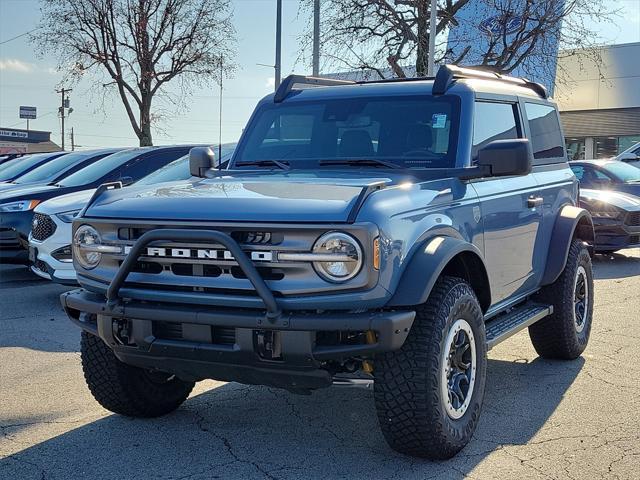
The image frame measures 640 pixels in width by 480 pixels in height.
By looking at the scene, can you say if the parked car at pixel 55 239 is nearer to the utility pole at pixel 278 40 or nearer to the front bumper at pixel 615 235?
the front bumper at pixel 615 235

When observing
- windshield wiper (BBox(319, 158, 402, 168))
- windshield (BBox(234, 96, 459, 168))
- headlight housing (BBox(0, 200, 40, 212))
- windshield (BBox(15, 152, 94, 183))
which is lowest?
headlight housing (BBox(0, 200, 40, 212))

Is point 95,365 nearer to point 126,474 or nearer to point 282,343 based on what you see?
point 126,474

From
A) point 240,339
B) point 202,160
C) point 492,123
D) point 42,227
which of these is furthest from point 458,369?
point 42,227

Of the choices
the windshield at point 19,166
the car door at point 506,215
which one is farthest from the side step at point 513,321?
the windshield at point 19,166

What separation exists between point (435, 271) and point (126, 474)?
1.77 m

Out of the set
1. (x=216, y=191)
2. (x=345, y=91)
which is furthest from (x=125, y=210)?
(x=345, y=91)

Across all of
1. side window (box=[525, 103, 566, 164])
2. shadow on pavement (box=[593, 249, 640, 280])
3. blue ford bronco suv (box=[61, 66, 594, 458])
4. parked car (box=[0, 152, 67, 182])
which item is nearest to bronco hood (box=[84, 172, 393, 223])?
blue ford bronco suv (box=[61, 66, 594, 458])

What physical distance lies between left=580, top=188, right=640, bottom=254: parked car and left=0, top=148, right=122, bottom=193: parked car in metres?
7.33

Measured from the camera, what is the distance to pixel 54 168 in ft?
39.4

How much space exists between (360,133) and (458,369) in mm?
1656

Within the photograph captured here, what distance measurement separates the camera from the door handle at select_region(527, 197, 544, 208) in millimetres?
5098

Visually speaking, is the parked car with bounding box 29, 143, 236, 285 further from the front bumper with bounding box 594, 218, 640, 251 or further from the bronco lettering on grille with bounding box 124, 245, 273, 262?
the front bumper with bounding box 594, 218, 640, 251

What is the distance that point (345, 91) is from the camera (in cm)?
509

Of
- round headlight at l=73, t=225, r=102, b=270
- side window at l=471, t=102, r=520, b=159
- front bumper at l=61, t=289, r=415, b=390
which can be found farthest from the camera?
side window at l=471, t=102, r=520, b=159
